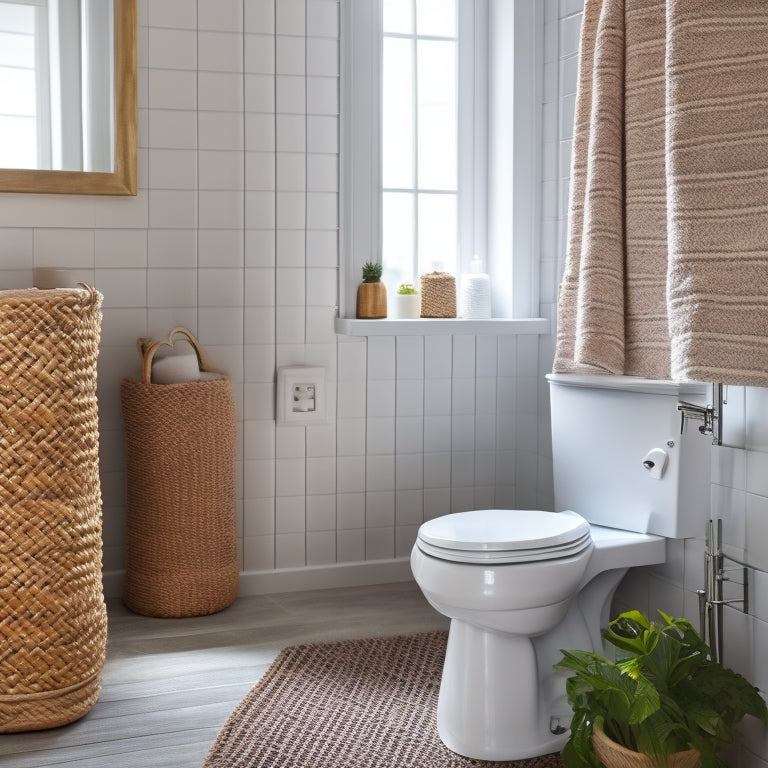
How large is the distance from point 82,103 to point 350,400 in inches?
41.4

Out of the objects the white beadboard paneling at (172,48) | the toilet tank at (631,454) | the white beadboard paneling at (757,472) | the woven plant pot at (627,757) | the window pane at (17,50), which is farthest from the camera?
the white beadboard paneling at (172,48)

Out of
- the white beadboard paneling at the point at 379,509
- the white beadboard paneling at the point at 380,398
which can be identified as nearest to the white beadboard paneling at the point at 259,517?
the white beadboard paneling at the point at 379,509

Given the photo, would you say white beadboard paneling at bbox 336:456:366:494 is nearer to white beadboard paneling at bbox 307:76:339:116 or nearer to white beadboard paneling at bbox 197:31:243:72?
white beadboard paneling at bbox 307:76:339:116

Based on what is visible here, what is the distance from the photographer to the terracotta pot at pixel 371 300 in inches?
104

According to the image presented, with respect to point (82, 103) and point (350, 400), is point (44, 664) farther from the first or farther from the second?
point (82, 103)

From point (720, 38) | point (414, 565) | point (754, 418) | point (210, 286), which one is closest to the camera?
point (720, 38)

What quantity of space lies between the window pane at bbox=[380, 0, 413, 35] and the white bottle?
2.40ft

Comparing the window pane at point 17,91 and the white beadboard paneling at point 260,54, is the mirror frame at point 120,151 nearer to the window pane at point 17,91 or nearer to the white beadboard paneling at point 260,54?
the window pane at point 17,91

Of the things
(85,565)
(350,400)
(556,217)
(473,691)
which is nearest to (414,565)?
(473,691)

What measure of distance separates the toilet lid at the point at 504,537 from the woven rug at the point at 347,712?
0.37 m

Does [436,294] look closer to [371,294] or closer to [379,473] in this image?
[371,294]

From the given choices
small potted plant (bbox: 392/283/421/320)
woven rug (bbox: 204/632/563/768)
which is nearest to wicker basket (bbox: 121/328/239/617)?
woven rug (bbox: 204/632/563/768)

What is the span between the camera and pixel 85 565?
1.86 meters

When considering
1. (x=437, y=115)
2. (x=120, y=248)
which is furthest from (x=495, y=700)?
(x=437, y=115)
